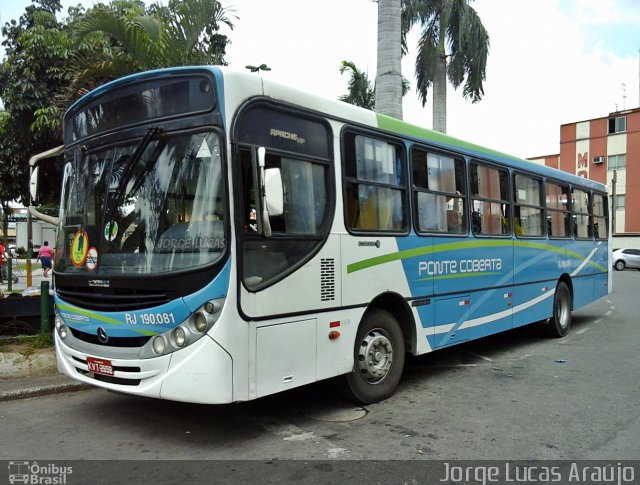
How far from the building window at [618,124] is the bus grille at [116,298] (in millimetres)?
48504

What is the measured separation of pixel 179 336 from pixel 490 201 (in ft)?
17.4

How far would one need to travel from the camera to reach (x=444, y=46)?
17812 mm

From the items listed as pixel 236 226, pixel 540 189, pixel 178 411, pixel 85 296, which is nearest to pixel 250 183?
pixel 236 226

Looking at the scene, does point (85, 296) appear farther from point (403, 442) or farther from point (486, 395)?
point (486, 395)

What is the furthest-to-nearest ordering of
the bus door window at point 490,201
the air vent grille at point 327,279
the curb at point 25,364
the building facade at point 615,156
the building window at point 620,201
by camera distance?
the building window at point 620,201
the building facade at point 615,156
the bus door window at point 490,201
the curb at point 25,364
the air vent grille at point 327,279

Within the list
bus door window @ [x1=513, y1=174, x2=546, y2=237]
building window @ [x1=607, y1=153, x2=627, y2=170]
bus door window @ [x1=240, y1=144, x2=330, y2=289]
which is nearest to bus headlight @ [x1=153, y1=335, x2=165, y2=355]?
bus door window @ [x1=240, y1=144, x2=330, y2=289]

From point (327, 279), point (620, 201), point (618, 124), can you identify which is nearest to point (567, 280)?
point (327, 279)

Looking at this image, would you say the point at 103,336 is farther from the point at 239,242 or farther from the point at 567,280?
the point at 567,280

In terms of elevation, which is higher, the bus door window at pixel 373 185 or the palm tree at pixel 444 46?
the palm tree at pixel 444 46

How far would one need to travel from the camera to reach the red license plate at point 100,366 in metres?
4.52

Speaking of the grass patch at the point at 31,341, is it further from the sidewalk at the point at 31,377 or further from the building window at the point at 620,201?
the building window at the point at 620,201

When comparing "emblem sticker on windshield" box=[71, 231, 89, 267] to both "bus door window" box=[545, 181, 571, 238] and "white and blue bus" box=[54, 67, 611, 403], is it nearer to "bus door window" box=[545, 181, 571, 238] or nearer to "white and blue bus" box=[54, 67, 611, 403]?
"white and blue bus" box=[54, 67, 611, 403]

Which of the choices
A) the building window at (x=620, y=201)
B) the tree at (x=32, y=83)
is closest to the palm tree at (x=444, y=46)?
the tree at (x=32, y=83)
